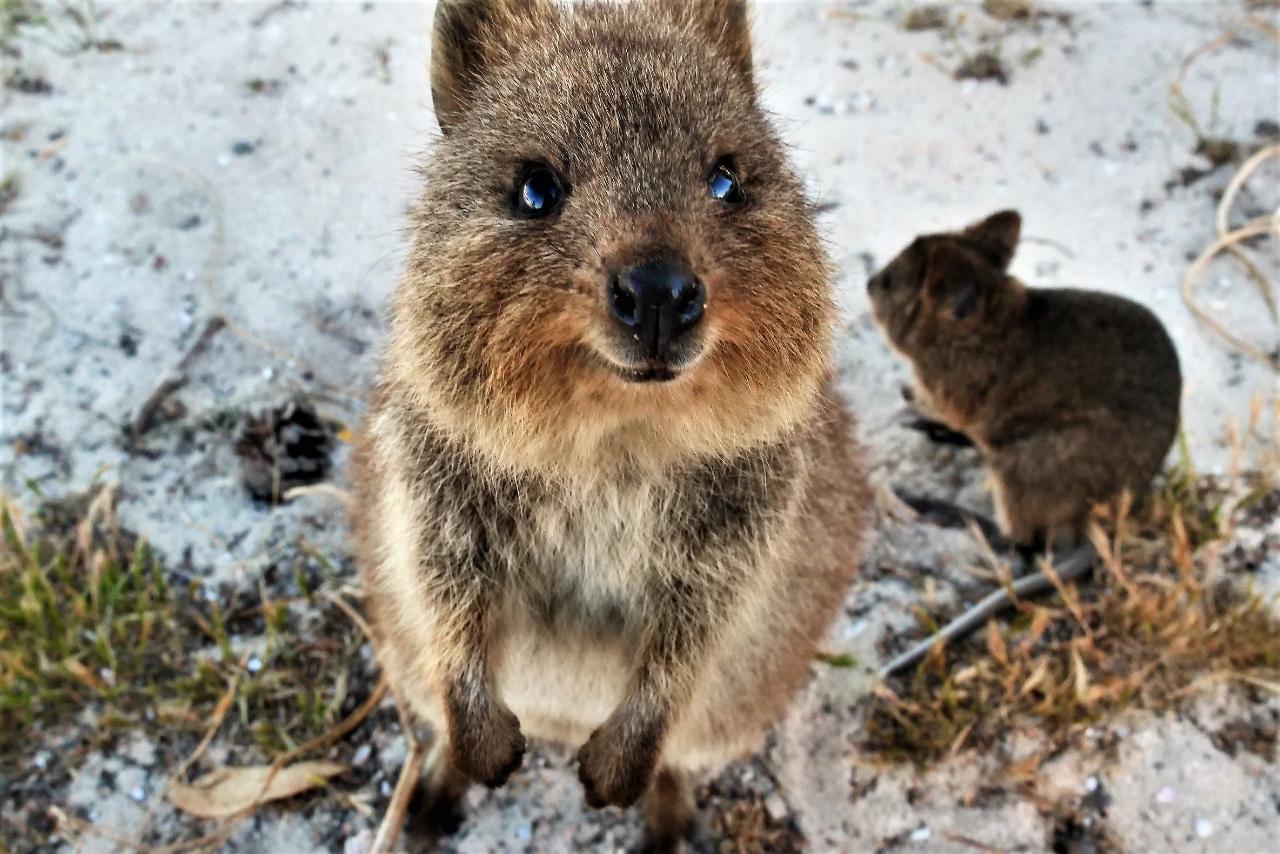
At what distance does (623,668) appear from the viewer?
2943 millimetres

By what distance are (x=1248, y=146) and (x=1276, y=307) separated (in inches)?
34.8

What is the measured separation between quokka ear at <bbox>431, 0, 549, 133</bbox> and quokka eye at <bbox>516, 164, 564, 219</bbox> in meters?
0.41

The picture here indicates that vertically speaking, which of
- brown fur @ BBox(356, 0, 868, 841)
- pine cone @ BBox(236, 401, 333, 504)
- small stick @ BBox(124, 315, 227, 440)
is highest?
brown fur @ BBox(356, 0, 868, 841)

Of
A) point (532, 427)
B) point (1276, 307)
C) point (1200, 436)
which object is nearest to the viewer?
point (532, 427)

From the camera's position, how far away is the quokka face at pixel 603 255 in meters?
2.05

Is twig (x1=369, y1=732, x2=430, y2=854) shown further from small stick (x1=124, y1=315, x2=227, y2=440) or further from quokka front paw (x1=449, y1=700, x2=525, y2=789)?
small stick (x1=124, y1=315, x2=227, y2=440)

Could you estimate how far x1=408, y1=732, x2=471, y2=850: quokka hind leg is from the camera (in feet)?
11.4

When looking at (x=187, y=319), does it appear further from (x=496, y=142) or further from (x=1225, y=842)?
(x=1225, y=842)

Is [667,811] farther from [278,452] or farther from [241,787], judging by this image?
[278,452]

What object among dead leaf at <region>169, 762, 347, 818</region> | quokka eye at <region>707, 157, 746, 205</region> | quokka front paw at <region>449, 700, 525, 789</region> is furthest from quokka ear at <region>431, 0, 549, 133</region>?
dead leaf at <region>169, 762, 347, 818</region>

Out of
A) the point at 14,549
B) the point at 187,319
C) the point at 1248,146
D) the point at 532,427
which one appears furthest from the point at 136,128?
the point at 1248,146

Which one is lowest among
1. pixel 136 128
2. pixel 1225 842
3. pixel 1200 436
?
pixel 1225 842

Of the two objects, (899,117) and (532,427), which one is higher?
(532,427)

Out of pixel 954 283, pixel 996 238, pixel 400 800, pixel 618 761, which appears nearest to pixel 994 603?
pixel 954 283
